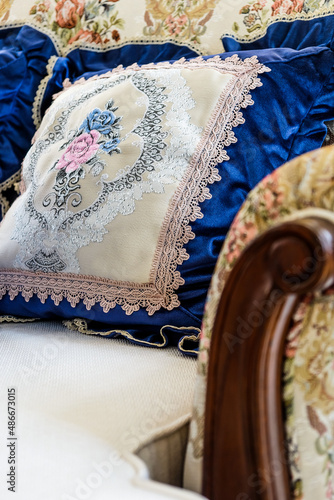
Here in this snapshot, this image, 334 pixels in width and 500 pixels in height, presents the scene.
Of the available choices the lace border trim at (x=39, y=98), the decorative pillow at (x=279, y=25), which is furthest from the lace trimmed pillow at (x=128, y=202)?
the lace border trim at (x=39, y=98)

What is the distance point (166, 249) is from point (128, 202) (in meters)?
0.09

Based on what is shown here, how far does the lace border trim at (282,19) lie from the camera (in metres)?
0.94

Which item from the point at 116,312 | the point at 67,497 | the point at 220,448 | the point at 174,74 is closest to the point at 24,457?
the point at 67,497

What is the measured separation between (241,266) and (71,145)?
1.77ft

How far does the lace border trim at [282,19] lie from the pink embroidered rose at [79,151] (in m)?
0.34

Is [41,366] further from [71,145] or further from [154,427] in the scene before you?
[71,145]

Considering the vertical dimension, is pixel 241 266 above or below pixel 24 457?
above

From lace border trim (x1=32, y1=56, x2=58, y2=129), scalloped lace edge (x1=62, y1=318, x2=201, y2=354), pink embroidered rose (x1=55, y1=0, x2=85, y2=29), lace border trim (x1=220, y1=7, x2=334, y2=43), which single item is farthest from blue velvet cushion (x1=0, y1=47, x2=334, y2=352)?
pink embroidered rose (x1=55, y1=0, x2=85, y2=29)

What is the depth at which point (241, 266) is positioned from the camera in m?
0.45

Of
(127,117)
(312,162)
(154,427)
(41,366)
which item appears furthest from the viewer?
(127,117)

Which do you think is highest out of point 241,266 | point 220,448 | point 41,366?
point 241,266

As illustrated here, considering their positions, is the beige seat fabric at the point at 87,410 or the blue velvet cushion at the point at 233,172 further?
the blue velvet cushion at the point at 233,172

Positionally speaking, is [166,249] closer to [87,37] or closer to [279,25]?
[279,25]

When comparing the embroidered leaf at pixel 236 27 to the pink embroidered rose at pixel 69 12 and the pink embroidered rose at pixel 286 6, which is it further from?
Answer: the pink embroidered rose at pixel 69 12
